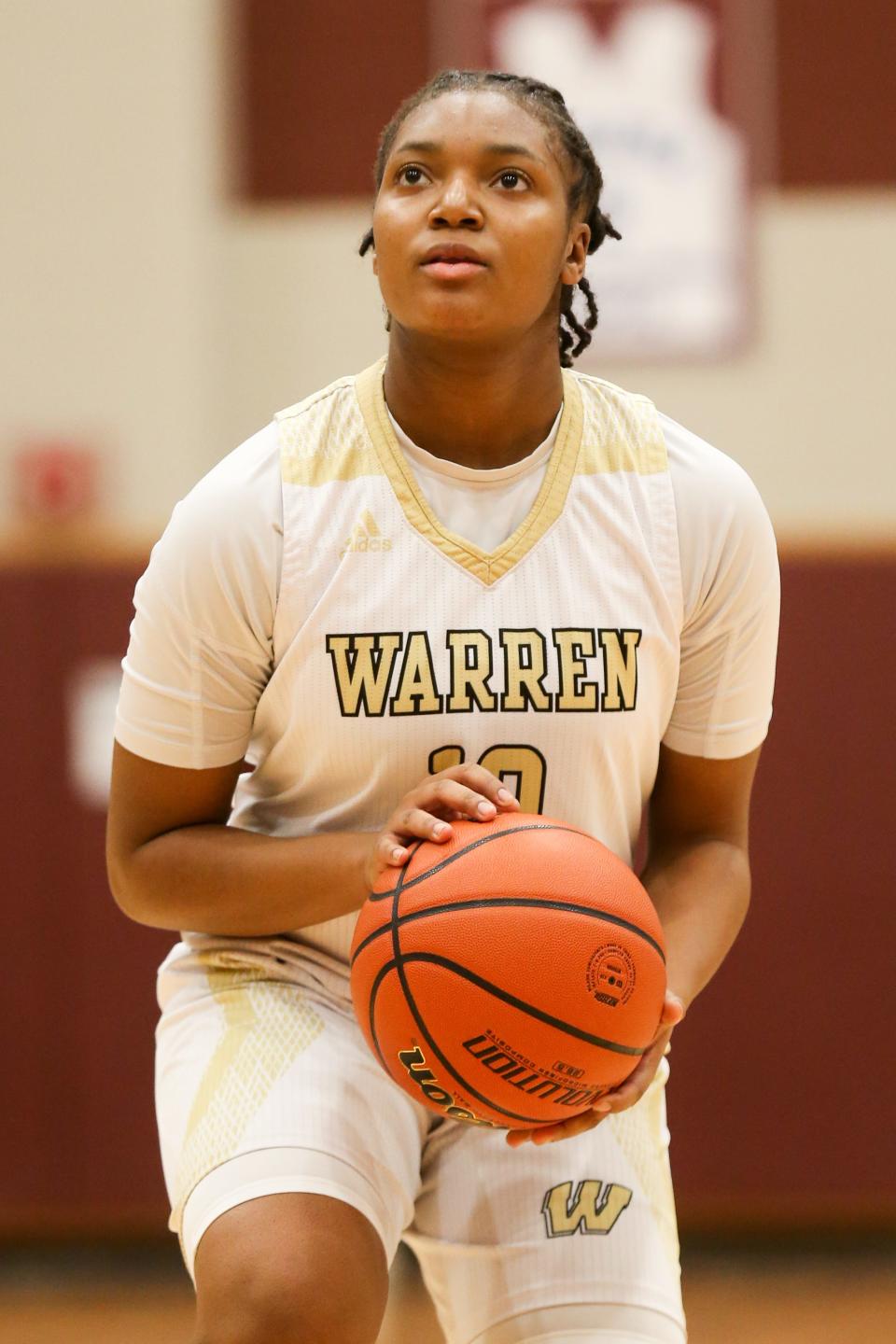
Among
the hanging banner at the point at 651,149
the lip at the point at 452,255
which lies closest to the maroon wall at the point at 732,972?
the hanging banner at the point at 651,149

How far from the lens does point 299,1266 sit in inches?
65.6

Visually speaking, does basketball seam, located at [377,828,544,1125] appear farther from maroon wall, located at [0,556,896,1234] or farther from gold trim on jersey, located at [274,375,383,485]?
maroon wall, located at [0,556,896,1234]

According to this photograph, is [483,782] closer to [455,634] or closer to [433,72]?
[455,634]

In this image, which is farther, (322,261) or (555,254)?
(322,261)

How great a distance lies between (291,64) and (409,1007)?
10.7 ft

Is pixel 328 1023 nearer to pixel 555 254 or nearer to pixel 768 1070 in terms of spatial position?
pixel 555 254

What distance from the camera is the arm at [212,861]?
6.23ft

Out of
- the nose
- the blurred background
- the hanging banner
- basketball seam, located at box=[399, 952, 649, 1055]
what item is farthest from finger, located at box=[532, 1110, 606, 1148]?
the hanging banner

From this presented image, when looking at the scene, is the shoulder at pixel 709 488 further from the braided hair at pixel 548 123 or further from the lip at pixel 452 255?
the lip at pixel 452 255

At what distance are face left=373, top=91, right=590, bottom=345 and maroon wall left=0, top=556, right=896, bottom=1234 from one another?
90.2 inches

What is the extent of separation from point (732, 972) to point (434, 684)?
2.36 meters

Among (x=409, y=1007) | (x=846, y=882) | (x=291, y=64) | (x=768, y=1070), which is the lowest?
(x=768, y=1070)

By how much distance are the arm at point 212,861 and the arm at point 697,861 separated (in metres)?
0.40

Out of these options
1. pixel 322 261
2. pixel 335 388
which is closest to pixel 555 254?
pixel 335 388
